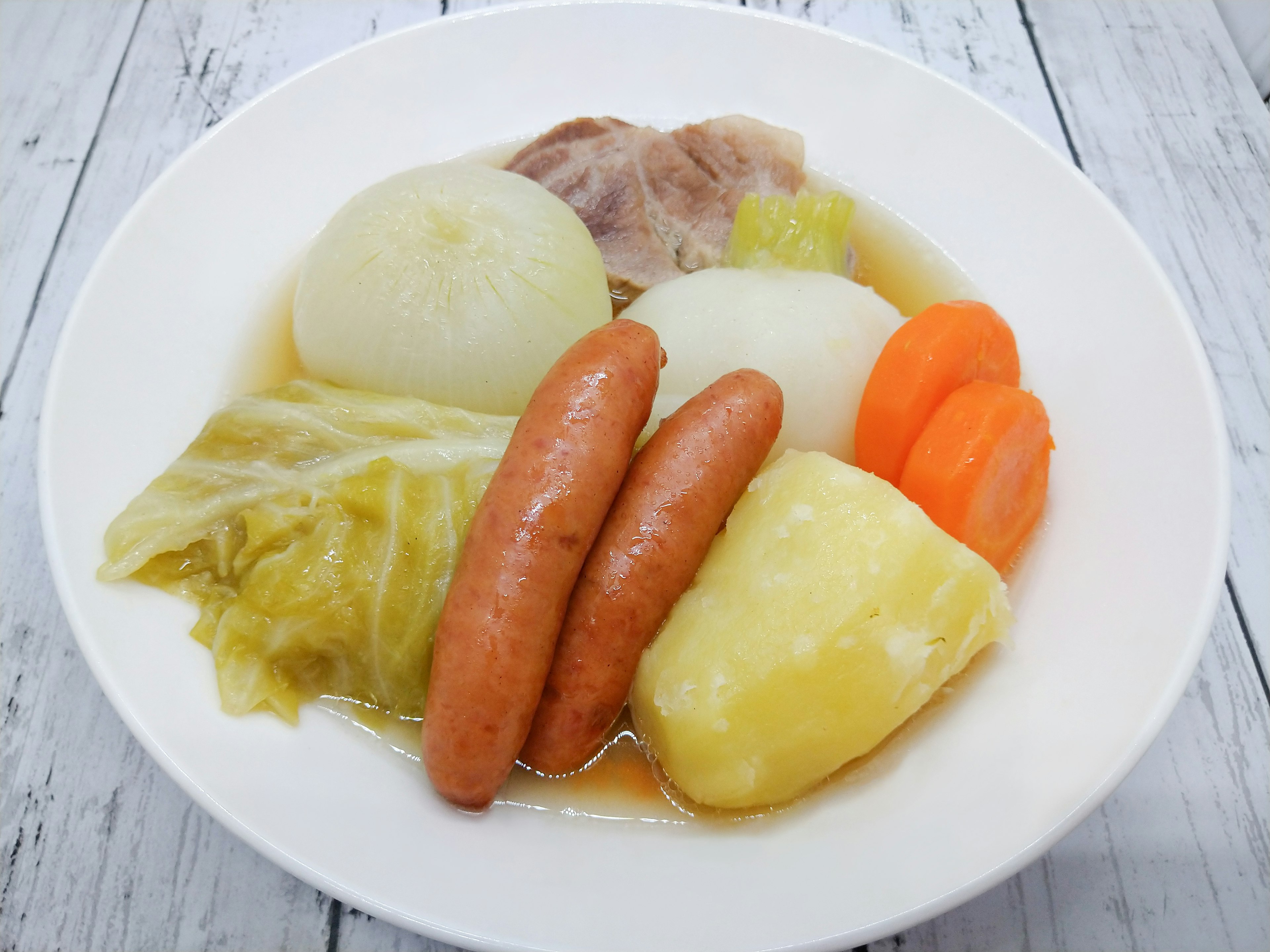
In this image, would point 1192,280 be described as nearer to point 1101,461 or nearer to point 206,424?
point 1101,461

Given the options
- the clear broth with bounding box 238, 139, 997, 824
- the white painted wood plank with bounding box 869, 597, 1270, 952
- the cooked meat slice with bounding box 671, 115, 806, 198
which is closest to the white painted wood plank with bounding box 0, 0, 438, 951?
the clear broth with bounding box 238, 139, 997, 824

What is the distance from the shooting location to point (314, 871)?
4.70 feet

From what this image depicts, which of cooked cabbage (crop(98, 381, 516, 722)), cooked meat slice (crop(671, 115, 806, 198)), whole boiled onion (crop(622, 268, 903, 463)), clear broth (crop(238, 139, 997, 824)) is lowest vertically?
clear broth (crop(238, 139, 997, 824))

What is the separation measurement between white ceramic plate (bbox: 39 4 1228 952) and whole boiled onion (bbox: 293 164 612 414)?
1.21ft

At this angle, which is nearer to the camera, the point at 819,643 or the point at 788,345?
the point at 819,643

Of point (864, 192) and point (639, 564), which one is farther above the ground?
point (864, 192)

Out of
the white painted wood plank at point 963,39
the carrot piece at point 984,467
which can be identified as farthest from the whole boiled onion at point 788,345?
the white painted wood plank at point 963,39

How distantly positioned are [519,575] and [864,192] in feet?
6.08

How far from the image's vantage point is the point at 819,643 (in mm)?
1593

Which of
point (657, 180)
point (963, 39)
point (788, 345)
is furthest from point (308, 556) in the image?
point (963, 39)

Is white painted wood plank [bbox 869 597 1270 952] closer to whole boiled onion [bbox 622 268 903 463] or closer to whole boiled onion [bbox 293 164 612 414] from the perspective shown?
whole boiled onion [bbox 622 268 903 463]

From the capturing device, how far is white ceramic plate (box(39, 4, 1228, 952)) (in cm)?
149

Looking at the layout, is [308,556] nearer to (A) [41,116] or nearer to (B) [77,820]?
(B) [77,820]

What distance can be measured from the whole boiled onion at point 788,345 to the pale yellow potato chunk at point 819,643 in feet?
1.49
